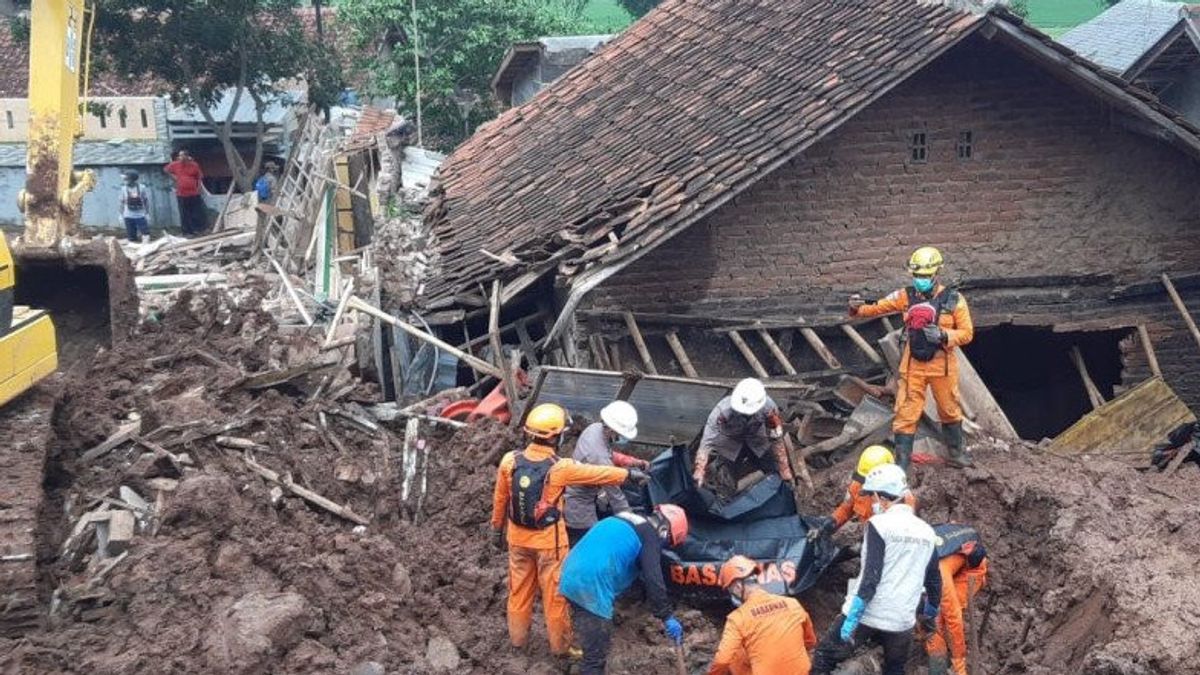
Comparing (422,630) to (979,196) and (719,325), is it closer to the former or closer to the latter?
(719,325)

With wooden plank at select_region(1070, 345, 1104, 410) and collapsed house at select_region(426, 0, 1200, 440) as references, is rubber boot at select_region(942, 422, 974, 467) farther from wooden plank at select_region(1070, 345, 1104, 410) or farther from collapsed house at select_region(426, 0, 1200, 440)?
wooden plank at select_region(1070, 345, 1104, 410)

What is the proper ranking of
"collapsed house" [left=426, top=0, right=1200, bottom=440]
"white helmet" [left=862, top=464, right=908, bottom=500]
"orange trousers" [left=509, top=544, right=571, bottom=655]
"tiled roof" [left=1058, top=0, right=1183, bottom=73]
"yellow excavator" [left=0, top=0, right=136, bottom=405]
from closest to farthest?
"white helmet" [left=862, top=464, right=908, bottom=500], "orange trousers" [left=509, top=544, right=571, bottom=655], "collapsed house" [left=426, top=0, right=1200, bottom=440], "yellow excavator" [left=0, top=0, right=136, bottom=405], "tiled roof" [left=1058, top=0, right=1183, bottom=73]

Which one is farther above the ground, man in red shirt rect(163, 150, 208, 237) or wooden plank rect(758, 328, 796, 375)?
man in red shirt rect(163, 150, 208, 237)

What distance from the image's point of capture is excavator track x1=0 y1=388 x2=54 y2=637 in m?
7.04

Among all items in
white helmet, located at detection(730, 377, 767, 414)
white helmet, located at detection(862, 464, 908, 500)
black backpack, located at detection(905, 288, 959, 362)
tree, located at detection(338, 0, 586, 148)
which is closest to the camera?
white helmet, located at detection(862, 464, 908, 500)

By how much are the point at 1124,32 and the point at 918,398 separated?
11643mm

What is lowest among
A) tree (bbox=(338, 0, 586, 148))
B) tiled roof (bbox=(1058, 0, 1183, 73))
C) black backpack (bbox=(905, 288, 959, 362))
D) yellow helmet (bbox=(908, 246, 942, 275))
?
black backpack (bbox=(905, 288, 959, 362))

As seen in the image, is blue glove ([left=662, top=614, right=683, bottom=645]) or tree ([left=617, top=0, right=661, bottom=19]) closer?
blue glove ([left=662, top=614, right=683, bottom=645])

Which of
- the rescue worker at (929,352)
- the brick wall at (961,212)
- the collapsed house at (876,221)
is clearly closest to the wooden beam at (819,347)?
the collapsed house at (876,221)

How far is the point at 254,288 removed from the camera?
54.5 feet

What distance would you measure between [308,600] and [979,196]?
23.1ft

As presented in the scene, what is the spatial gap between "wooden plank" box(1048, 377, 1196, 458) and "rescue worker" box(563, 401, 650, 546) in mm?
4197

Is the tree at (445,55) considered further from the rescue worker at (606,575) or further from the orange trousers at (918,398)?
the rescue worker at (606,575)

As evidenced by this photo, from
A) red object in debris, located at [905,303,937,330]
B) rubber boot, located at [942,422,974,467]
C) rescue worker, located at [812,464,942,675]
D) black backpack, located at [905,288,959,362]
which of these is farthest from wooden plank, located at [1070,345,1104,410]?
rescue worker, located at [812,464,942,675]
